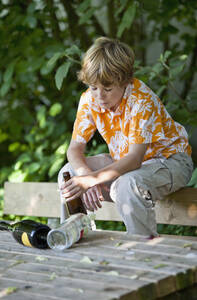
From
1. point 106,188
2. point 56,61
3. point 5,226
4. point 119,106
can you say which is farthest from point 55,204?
point 56,61

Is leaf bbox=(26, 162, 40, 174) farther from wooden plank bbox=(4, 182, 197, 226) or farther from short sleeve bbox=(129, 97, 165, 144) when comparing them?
short sleeve bbox=(129, 97, 165, 144)

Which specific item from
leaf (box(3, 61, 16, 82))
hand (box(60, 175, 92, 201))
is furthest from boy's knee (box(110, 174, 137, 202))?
leaf (box(3, 61, 16, 82))

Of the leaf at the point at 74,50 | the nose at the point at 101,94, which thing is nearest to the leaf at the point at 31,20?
the leaf at the point at 74,50

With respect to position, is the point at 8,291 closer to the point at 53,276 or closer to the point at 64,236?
the point at 53,276

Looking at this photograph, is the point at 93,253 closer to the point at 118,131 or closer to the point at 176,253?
the point at 176,253

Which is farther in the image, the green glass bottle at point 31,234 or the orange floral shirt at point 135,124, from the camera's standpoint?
the orange floral shirt at point 135,124

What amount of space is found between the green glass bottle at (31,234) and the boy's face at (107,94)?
683 mm

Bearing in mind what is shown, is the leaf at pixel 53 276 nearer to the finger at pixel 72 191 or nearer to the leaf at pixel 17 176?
the finger at pixel 72 191

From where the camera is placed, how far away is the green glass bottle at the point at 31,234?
1813mm

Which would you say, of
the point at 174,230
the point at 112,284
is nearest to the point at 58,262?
the point at 112,284

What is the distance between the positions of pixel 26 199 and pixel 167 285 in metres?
1.82

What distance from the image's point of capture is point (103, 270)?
149 cm

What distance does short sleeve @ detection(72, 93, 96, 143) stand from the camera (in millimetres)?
2488

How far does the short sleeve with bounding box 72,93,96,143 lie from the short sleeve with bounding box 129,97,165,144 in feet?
0.97
